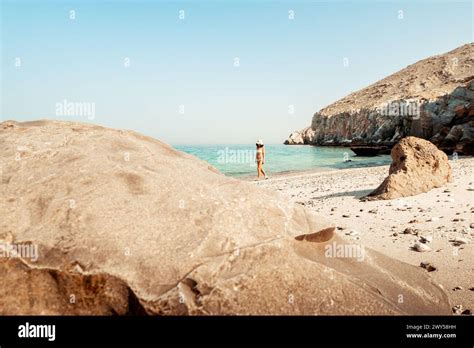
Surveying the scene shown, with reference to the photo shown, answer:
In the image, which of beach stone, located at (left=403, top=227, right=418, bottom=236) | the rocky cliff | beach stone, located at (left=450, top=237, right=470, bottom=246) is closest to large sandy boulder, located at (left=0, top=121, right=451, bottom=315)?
beach stone, located at (left=450, top=237, right=470, bottom=246)

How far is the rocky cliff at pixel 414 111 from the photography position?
2603cm

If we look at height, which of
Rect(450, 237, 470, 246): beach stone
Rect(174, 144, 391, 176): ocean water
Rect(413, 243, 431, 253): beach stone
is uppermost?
Rect(174, 144, 391, 176): ocean water

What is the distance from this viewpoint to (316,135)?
3091 inches

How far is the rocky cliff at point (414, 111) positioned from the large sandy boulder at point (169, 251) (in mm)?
24126

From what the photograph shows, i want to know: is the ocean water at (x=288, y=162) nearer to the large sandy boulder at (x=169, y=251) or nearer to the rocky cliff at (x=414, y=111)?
the rocky cliff at (x=414, y=111)

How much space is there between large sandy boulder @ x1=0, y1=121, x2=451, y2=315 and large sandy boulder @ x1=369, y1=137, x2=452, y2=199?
468 centimetres

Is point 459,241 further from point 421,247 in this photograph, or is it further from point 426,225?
point 426,225

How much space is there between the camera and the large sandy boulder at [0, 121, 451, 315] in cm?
248

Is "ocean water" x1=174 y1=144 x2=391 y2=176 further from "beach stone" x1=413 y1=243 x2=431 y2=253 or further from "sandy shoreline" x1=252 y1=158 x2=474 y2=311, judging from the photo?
"beach stone" x1=413 y1=243 x2=431 y2=253

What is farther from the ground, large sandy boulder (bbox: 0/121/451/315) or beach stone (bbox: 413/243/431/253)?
large sandy boulder (bbox: 0/121/451/315)

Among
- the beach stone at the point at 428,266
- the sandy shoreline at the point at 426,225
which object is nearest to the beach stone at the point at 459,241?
the sandy shoreline at the point at 426,225

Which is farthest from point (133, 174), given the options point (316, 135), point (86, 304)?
point (316, 135)

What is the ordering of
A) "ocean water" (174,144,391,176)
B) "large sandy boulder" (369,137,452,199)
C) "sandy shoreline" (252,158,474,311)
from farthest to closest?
1. "ocean water" (174,144,391,176)
2. "large sandy boulder" (369,137,452,199)
3. "sandy shoreline" (252,158,474,311)
